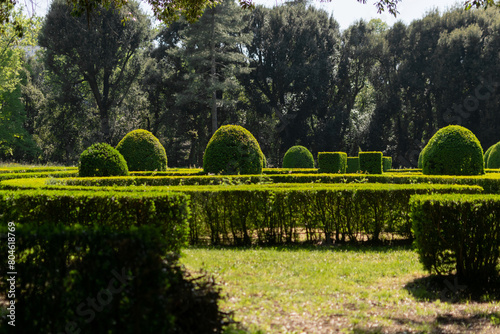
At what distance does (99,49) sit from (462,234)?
31358 mm

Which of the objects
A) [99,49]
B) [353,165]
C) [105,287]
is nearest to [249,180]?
[105,287]

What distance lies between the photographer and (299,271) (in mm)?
5902

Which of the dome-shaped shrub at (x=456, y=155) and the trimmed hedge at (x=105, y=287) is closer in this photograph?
the trimmed hedge at (x=105, y=287)

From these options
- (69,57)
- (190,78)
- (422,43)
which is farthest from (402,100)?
(69,57)

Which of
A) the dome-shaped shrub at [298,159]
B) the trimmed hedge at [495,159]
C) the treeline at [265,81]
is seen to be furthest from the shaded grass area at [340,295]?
the treeline at [265,81]

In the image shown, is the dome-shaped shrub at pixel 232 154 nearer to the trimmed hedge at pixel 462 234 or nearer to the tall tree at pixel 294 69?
the trimmed hedge at pixel 462 234

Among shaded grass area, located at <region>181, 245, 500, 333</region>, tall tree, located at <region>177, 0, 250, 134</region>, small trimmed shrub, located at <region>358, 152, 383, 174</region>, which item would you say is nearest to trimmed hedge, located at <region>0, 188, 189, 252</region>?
shaded grass area, located at <region>181, 245, 500, 333</region>

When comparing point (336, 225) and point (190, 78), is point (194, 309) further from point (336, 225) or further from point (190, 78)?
point (190, 78)

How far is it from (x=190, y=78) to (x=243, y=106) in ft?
18.4

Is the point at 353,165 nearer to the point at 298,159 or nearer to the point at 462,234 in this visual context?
the point at 298,159

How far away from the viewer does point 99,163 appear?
41.7ft

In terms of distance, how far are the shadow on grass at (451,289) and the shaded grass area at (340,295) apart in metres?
0.01

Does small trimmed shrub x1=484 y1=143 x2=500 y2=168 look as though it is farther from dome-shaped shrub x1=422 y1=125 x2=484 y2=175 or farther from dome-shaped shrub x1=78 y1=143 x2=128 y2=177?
dome-shaped shrub x1=78 y1=143 x2=128 y2=177

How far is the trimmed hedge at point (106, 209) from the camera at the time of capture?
229 inches
